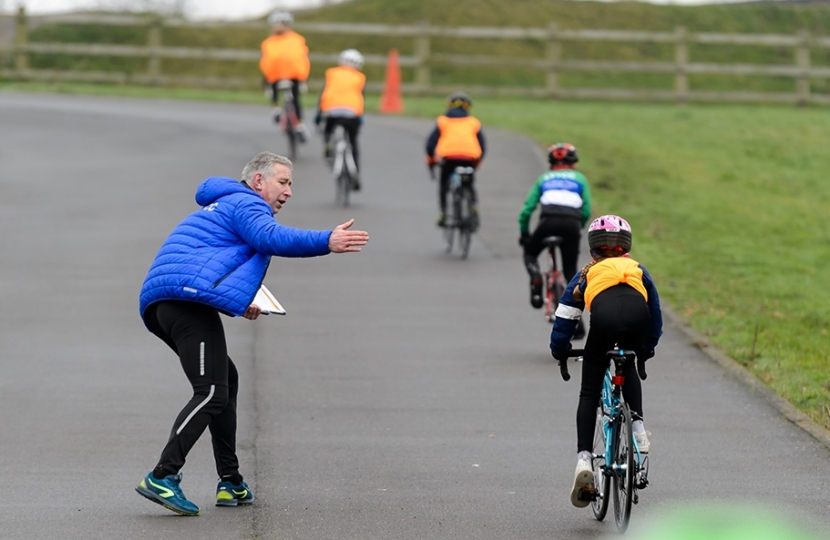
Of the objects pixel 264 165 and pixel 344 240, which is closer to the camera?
pixel 344 240

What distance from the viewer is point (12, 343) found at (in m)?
12.5

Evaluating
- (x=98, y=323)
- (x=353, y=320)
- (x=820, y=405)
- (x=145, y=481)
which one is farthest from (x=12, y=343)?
(x=820, y=405)

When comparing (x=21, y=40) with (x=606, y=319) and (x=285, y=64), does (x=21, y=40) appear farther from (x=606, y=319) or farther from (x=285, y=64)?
(x=606, y=319)

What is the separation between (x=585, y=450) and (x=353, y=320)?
267 inches

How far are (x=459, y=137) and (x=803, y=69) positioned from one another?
838 inches

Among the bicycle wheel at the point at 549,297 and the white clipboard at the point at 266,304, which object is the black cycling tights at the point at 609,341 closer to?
the white clipboard at the point at 266,304

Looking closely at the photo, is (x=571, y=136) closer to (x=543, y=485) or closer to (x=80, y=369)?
(x=80, y=369)

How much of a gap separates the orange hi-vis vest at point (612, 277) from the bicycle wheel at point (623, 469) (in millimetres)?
561

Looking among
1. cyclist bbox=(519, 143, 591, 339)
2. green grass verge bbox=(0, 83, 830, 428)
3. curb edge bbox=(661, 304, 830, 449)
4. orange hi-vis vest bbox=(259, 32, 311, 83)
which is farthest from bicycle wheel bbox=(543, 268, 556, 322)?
orange hi-vis vest bbox=(259, 32, 311, 83)

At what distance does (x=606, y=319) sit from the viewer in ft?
23.0

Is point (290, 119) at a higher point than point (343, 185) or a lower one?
higher

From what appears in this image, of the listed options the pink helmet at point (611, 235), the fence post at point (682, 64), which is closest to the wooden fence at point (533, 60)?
the fence post at point (682, 64)

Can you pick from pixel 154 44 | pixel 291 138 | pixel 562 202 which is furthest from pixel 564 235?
pixel 154 44

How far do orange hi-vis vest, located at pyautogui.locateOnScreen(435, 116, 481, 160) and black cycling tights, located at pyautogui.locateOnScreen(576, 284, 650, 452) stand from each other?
9759mm
